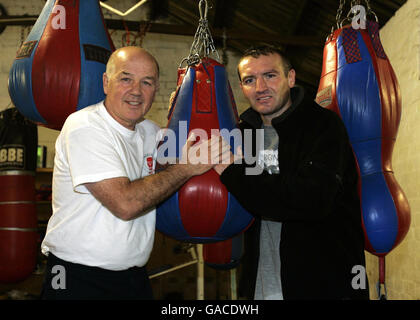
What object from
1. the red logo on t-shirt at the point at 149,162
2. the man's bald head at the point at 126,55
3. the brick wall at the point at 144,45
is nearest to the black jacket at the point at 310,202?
the red logo on t-shirt at the point at 149,162

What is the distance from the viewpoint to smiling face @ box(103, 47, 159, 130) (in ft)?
5.13

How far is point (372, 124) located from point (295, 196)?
25.6 inches

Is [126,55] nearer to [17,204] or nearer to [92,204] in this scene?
[92,204]

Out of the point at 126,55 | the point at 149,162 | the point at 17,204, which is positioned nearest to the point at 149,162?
the point at 149,162

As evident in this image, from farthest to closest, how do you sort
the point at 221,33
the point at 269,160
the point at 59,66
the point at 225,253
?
1. the point at 221,33
2. the point at 225,253
3. the point at 59,66
4. the point at 269,160

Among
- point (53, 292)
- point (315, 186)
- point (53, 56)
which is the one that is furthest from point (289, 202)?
point (53, 56)

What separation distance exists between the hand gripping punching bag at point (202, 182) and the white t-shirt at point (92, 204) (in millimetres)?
146

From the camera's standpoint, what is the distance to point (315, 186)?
1.34 meters

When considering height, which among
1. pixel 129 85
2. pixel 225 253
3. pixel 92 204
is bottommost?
pixel 225 253

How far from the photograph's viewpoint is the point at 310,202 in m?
1.35

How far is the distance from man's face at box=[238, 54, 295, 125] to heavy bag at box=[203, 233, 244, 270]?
1.05m

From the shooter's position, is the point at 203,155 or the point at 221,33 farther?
the point at 221,33

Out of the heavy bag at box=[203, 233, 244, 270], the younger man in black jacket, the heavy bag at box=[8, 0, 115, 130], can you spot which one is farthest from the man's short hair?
the heavy bag at box=[203, 233, 244, 270]

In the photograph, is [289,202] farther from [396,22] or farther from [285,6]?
[285,6]
